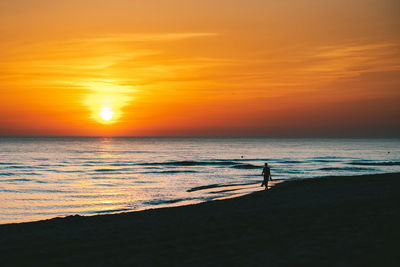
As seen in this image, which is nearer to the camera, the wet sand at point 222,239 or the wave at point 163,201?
the wet sand at point 222,239

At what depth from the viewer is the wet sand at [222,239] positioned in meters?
9.45

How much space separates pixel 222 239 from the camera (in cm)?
1152

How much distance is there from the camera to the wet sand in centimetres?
945

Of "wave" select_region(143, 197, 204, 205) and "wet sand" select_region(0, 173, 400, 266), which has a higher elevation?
"wet sand" select_region(0, 173, 400, 266)

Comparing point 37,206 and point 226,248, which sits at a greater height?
point 226,248

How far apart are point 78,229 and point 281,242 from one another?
8.07 m

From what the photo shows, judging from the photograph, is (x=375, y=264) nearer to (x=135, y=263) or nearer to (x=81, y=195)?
(x=135, y=263)

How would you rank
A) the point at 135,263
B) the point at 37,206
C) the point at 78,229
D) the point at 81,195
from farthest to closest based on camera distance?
the point at 81,195 < the point at 37,206 < the point at 78,229 < the point at 135,263

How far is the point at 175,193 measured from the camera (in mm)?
31422

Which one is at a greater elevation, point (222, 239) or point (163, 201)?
point (222, 239)

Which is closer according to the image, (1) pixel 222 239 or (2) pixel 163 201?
(1) pixel 222 239

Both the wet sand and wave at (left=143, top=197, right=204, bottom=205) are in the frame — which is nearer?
the wet sand

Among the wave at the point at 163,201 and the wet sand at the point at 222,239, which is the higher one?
the wet sand at the point at 222,239

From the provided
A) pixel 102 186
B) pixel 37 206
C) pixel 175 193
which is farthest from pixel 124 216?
pixel 102 186
